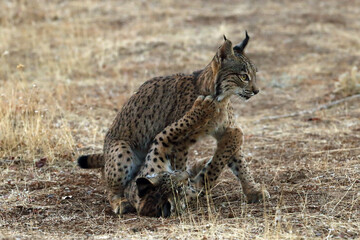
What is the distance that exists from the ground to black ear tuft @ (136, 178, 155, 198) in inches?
9.9

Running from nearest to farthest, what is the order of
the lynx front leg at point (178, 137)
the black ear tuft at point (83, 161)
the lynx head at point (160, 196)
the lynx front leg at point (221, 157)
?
the lynx head at point (160, 196), the lynx front leg at point (178, 137), the lynx front leg at point (221, 157), the black ear tuft at point (83, 161)

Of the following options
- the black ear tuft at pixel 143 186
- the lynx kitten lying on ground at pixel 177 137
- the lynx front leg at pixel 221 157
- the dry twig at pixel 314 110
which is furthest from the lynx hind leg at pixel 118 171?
the dry twig at pixel 314 110

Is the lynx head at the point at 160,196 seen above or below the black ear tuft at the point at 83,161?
below

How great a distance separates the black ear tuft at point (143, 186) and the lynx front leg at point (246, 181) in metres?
1.12

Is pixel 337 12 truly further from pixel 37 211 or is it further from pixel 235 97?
pixel 37 211

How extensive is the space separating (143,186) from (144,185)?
1 centimetres

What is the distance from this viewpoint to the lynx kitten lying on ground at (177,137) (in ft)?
19.5

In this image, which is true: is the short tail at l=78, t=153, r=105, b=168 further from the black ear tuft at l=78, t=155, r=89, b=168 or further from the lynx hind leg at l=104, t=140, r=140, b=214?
the lynx hind leg at l=104, t=140, r=140, b=214

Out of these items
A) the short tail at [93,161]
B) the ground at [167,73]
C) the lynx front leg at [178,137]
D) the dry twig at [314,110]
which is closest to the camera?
the ground at [167,73]

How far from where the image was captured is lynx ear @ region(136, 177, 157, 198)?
552 centimetres

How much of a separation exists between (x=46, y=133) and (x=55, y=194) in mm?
1611

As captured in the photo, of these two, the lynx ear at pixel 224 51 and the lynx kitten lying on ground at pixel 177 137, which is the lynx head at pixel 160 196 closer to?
the lynx kitten lying on ground at pixel 177 137


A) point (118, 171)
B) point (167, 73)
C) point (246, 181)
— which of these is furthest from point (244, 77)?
point (167, 73)

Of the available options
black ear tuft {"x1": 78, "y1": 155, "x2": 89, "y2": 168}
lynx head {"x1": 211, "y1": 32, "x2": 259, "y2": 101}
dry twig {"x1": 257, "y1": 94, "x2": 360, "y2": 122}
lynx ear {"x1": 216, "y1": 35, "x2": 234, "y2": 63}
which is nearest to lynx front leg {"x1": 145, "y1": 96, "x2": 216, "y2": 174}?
lynx head {"x1": 211, "y1": 32, "x2": 259, "y2": 101}
